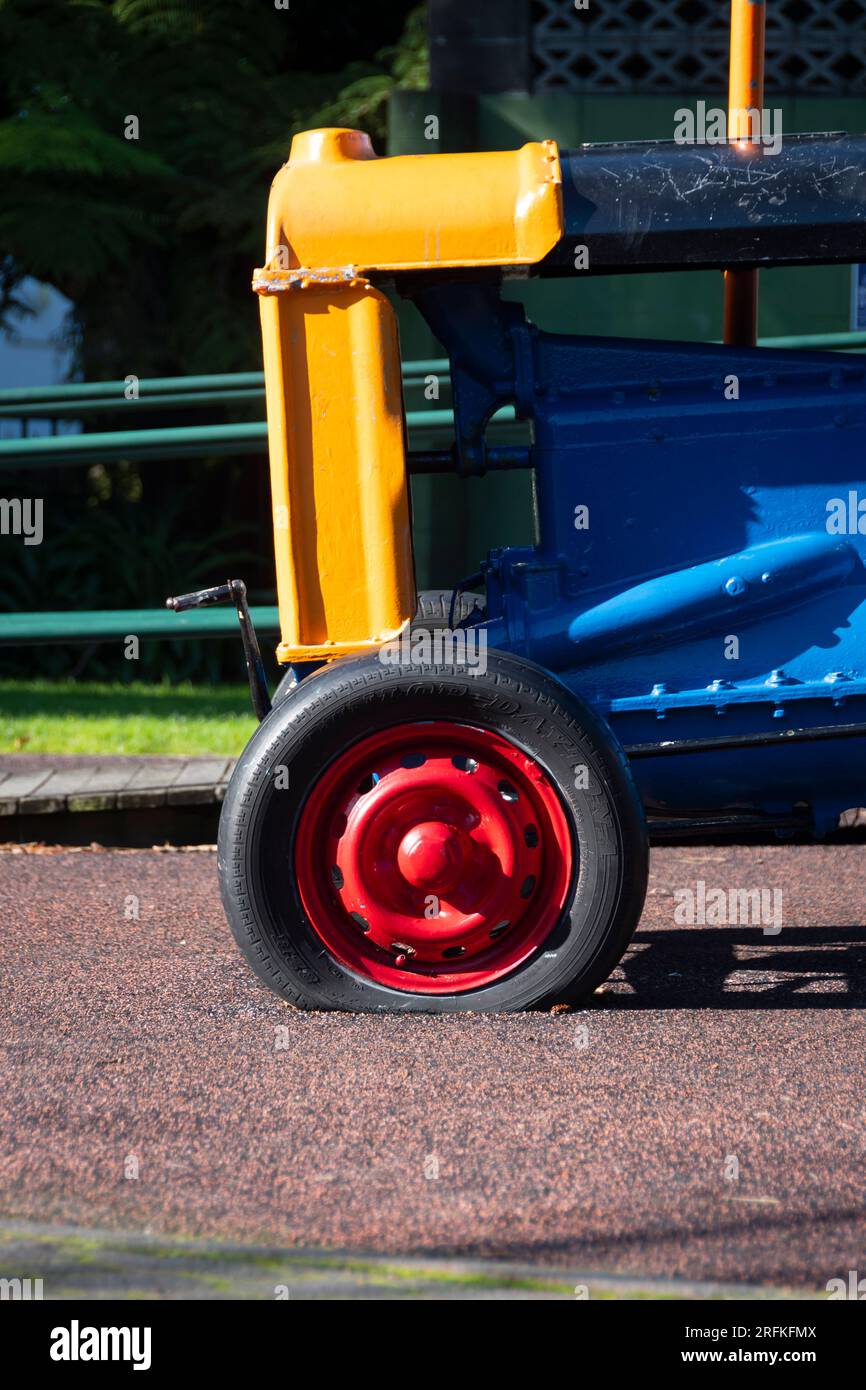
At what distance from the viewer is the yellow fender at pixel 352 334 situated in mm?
3330

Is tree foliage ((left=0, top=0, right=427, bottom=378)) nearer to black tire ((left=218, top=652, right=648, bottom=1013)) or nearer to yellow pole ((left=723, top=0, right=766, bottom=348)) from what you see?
yellow pole ((left=723, top=0, right=766, bottom=348))

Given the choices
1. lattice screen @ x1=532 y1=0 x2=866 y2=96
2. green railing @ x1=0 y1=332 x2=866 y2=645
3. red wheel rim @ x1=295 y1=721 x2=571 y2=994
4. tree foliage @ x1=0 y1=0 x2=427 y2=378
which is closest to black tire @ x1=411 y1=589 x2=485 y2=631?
red wheel rim @ x1=295 y1=721 x2=571 y2=994

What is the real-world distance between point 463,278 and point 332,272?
26cm

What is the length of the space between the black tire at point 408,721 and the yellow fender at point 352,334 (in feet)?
0.76

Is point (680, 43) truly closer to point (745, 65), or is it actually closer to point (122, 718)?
point (122, 718)

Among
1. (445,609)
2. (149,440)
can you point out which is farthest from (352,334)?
(149,440)

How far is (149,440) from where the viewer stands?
6.20m

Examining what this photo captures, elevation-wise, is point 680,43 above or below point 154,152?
below

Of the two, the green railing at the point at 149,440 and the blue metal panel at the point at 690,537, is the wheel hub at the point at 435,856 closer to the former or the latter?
the blue metal panel at the point at 690,537

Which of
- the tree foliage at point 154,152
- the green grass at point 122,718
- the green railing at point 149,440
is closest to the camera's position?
the green railing at point 149,440

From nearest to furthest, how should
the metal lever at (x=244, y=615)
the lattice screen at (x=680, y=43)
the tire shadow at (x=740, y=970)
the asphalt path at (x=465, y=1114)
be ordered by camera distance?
the asphalt path at (x=465, y=1114)
the tire shadow at (x=740, y=970)
the metal lever at (x=244, y=615)
the lattice screen at (x=680, y=43)

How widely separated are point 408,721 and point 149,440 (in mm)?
3201

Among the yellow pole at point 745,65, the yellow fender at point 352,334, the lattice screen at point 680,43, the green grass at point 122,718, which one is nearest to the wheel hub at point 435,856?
the yellow fender at point 352,334
